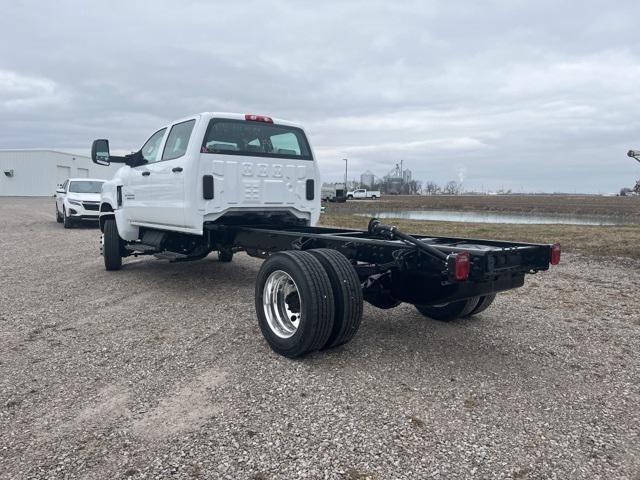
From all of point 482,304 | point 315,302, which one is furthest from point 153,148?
point 482,304

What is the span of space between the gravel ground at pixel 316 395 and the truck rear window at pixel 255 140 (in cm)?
189

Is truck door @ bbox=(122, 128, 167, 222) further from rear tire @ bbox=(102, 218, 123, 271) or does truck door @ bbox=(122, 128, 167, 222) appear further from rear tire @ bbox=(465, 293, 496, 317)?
Result: rear tire @ bbox=(465, 293, 496, 317)

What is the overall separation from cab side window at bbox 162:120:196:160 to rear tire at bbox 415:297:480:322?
3429 mm

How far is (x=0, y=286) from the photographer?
7348 millimetres

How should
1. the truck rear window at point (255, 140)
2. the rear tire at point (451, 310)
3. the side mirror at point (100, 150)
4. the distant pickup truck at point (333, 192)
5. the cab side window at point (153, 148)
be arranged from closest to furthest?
the rear tire at point (451, 310)
the truck rear window at point (255, 140)
the cab side window at point (153, 148)
the side mirror at point (100, 150)
the distant pickup truck at point (333, 192)

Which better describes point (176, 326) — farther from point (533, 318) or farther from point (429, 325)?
point (533, 318)

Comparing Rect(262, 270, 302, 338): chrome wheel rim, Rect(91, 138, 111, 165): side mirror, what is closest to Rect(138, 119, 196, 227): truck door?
Rect(91, 138, 111, 165): side mirror

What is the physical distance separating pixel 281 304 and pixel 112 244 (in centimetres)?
498

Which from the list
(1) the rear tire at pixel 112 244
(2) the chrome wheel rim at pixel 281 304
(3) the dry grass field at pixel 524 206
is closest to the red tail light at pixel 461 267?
(2) the chrome wheel rim at pixel 281 304

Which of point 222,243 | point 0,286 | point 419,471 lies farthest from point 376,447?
point 0,286

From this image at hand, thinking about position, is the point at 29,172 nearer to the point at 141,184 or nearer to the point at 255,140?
the point at 141,184

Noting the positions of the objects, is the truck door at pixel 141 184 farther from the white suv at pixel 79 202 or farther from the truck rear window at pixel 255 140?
the white suv at pixel 79 202

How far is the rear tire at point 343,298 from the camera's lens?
13.2ft

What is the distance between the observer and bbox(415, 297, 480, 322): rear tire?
5.20 metres
